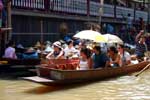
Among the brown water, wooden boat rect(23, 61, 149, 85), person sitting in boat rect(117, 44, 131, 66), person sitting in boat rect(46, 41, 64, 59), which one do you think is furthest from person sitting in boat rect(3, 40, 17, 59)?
person sitting in boat rect(117, 44, 131, 66)

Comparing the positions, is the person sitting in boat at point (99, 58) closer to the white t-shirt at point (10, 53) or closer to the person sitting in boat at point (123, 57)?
the person sitting in boat at point (123, 57)

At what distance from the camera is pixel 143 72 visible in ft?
65.6

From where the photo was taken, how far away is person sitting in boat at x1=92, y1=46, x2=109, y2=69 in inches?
649

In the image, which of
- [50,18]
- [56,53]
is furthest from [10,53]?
[50,18]

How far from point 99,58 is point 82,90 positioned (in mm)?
1982

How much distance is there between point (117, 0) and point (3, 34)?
57.7 ft

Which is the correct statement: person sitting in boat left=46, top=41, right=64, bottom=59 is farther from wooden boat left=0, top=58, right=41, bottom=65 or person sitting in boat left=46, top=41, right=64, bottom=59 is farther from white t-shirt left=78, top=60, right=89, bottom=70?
white t-shirt left=78, top=60, right=89, bottom=70

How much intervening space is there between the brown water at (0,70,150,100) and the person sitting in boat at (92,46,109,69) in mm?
613

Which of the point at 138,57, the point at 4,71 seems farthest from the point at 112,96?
the point at 138,57

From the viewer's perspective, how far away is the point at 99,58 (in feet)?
54.2

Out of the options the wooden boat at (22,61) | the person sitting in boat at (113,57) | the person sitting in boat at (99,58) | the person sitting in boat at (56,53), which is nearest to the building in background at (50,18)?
the wooden boat at (22,61)

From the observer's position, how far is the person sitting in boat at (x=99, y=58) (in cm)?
1648

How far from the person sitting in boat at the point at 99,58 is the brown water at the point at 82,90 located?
0.61 meters

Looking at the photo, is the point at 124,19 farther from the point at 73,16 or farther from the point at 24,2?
the point at 24,2
